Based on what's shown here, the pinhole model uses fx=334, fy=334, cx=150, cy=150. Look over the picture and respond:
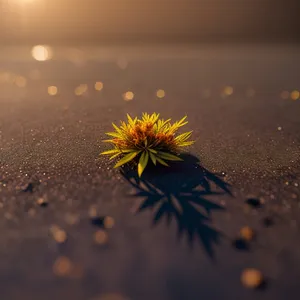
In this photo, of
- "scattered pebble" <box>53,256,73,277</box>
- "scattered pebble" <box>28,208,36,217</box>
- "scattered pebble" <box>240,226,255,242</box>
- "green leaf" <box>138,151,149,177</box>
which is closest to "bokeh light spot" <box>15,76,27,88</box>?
"green leaf" <box>138,151,149,177</box>

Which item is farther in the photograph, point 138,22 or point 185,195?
point 138,22

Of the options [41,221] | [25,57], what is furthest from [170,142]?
[25,57]

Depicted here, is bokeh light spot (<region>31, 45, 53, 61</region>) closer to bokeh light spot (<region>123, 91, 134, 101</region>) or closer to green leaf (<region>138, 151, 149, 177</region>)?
bokeh light spot (<region>123, 91, 134, 101</region>)

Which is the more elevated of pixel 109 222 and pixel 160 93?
pixel 160 93

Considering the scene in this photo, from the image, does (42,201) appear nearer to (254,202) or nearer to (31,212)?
(31,212)

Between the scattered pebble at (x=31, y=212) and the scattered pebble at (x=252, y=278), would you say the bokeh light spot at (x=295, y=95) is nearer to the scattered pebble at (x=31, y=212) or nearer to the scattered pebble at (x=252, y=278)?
the scattered pebble at (x=252, y=278)

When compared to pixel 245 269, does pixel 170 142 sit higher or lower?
higher

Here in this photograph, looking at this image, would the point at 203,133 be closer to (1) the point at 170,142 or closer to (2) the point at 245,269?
(1) the point at 170,142

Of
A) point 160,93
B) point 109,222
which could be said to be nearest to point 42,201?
point 109,222

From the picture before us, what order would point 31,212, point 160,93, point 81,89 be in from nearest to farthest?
point 31,212, point 160,93, point 81,89
